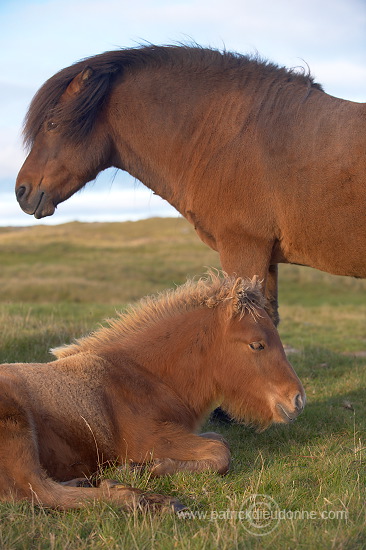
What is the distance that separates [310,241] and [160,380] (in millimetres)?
1757

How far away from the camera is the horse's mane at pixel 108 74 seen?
5.57 metres

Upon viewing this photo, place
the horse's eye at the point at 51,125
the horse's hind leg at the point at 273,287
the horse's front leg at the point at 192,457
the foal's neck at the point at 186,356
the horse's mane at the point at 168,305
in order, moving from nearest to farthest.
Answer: the horse's front leg at the point at 192,457, the foal's neck at the point at 186,356, the horse's mane at the point at 168,305, the horse's eye at the point at 51,125, the horse's hind leg at the point at 273,287

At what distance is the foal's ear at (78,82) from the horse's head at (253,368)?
7.77ft

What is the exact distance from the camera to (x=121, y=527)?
139 inches

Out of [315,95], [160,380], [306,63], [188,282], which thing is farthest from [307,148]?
[160,380]

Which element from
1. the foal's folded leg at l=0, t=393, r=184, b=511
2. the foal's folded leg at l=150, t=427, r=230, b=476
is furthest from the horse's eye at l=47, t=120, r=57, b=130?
the foal's folded leg at l=150, t=427, r=230, b=476

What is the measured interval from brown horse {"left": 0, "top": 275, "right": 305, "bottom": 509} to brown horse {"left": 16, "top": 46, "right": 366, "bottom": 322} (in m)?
0.68

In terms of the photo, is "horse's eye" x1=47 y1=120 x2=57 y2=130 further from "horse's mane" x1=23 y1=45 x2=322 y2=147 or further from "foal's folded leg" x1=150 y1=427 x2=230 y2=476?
"foal's folded leg" x1=150 y1=427 x2=230 y2=476

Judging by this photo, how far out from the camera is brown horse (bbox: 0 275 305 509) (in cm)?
409

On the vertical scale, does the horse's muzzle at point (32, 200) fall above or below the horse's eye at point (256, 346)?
above

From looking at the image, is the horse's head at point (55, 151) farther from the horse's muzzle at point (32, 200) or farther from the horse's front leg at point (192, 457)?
the horse's front leg at point (192, 457)

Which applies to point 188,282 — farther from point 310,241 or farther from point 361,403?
point 361,403

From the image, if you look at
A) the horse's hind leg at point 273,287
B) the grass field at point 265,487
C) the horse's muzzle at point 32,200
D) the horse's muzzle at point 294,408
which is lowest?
the grass field at point 265,487

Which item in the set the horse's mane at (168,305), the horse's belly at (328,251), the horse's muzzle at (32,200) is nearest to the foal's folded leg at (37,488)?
the horse's mane at (168,305)
